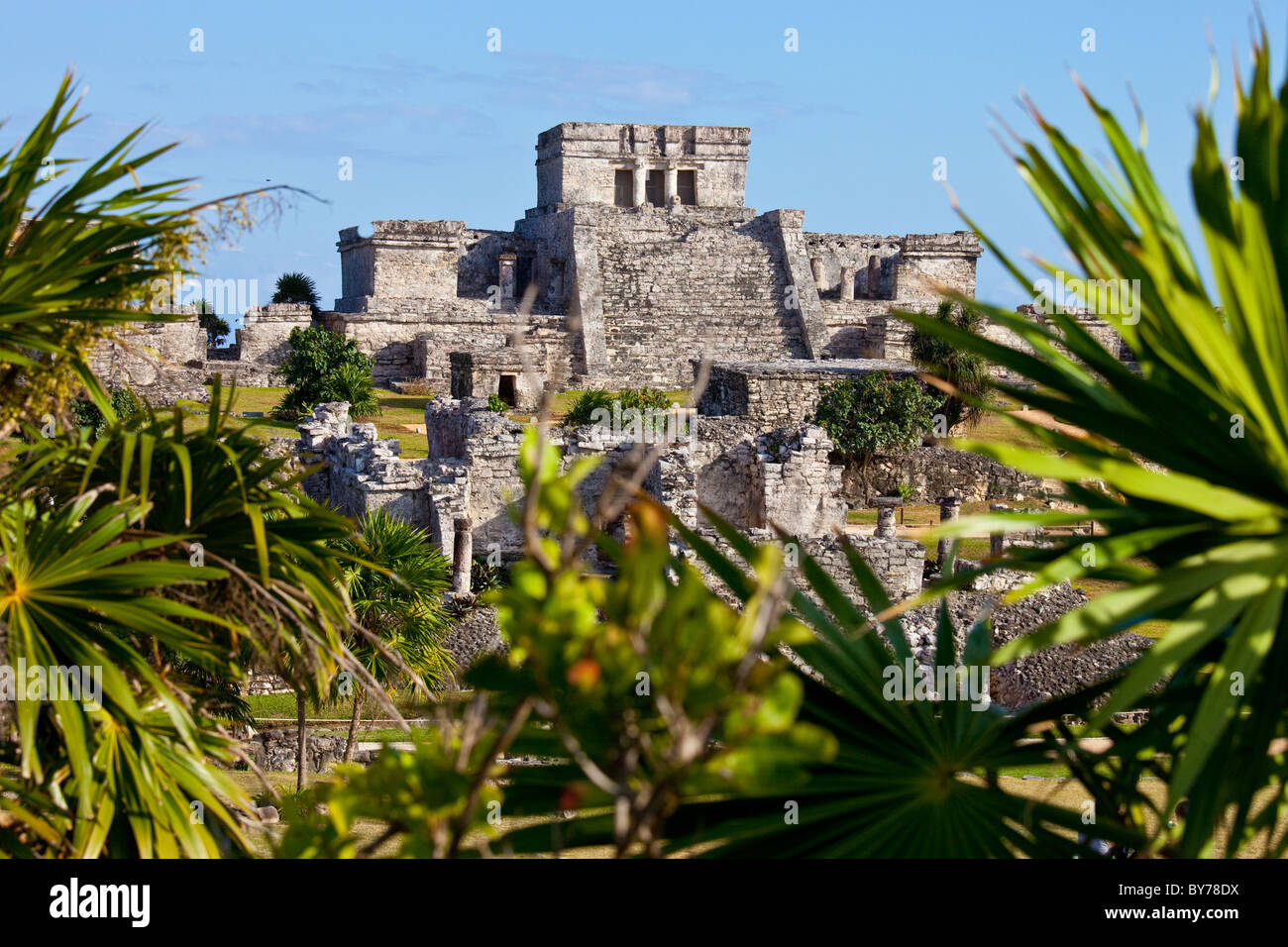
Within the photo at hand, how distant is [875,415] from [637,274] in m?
14.5

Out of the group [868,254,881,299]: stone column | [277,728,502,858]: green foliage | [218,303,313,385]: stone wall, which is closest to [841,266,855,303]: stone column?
[868,254,881,299]: stone column

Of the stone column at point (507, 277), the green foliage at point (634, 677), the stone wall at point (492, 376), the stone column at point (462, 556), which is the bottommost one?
the stone column at point (462, 556)

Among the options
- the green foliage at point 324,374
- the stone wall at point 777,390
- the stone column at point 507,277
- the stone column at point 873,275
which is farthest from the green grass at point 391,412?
the stone column at point 873,275

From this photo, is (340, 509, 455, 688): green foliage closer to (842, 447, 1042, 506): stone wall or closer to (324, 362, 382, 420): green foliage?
(842, 447, 1042, 506): stone wall

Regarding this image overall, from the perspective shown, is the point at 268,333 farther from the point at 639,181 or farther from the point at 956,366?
the point at 956,366

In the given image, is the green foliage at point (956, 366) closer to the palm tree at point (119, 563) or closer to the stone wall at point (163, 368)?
the stone wall at point (163, 368)

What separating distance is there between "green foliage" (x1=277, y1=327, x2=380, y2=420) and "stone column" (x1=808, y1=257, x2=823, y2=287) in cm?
1724

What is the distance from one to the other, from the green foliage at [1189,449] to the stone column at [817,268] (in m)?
37.4

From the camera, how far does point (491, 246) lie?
3984 cm

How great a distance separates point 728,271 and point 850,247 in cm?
582

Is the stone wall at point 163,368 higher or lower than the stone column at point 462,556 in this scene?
higher

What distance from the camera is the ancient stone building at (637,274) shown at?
3284 centimetres

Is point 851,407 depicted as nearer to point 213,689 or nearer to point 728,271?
point 728,271
